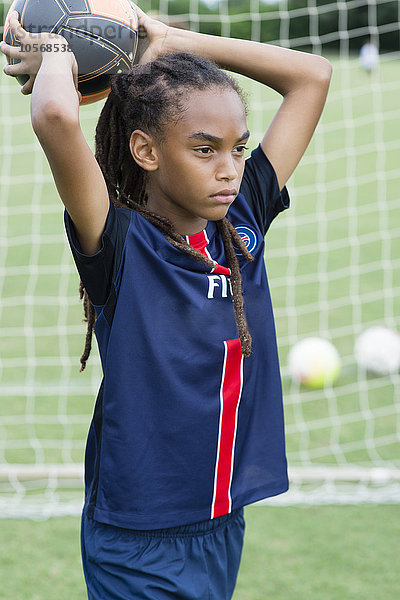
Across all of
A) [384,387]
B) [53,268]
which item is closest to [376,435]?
[384,387]

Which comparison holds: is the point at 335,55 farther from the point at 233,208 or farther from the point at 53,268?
the point at 233,208

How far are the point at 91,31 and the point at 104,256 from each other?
19.2 inches

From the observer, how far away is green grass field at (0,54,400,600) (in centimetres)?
272

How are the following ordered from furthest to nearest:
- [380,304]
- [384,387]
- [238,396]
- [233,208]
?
[380,304]
[384,387]
[233,208]
[238,396]

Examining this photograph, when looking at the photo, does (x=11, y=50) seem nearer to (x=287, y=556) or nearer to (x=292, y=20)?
(x=287, y=556)

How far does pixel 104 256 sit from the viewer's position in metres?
1.46

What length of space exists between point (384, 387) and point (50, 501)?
1.88m

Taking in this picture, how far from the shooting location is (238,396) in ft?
5.26

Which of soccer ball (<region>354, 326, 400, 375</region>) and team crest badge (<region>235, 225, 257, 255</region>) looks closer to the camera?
team crest badge (<region>235, 225, 257, 255</region>)

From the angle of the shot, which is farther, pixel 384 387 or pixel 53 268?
pixel 53 268

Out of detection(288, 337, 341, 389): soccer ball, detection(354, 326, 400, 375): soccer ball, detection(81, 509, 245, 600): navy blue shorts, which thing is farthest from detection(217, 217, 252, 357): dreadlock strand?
detection(354, 326, 400, 375): soccer ball

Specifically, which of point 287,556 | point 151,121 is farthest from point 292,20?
point 151,121

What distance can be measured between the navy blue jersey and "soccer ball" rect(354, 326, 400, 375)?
2.80m

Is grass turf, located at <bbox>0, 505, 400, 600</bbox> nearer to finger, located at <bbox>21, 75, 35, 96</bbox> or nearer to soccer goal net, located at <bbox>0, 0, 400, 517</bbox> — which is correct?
soccer goal net, located at <bbox>0, 0, 400, 517</bbox>
